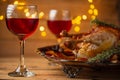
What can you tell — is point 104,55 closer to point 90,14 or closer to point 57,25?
point 57,25

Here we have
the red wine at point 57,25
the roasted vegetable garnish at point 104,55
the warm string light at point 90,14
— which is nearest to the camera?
the roasted vegetable garnish at point 104,55

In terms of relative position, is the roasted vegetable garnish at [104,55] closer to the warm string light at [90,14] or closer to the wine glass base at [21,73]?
the wine glass base at [21,73]

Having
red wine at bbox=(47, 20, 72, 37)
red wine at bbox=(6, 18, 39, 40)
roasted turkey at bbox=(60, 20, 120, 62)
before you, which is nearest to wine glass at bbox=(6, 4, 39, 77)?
red wine at bbox=(6, 18, 39, 40)

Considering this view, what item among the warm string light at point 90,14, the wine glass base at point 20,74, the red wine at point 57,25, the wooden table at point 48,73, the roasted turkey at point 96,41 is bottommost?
the wooden table at point 48,73

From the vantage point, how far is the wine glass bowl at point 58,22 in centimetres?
132

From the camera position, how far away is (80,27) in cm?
166

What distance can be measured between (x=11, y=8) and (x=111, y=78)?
382 millimetres

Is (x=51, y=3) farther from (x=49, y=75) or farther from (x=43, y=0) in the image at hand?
(x=49, y=75)

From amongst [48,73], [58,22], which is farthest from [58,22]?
[48,73]

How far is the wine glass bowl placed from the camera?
132cm

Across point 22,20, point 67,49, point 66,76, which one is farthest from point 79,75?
point 22,20

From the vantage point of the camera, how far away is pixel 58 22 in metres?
1.33

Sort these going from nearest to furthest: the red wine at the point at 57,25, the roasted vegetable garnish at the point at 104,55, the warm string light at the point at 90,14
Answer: the roasted vegetable garnish at the point at 104,55 < the red wine at the point at 57,25 < the warm string light at the point at 90,14

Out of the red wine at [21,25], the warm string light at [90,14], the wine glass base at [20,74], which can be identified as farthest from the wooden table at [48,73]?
the warm string light at [90,14]
